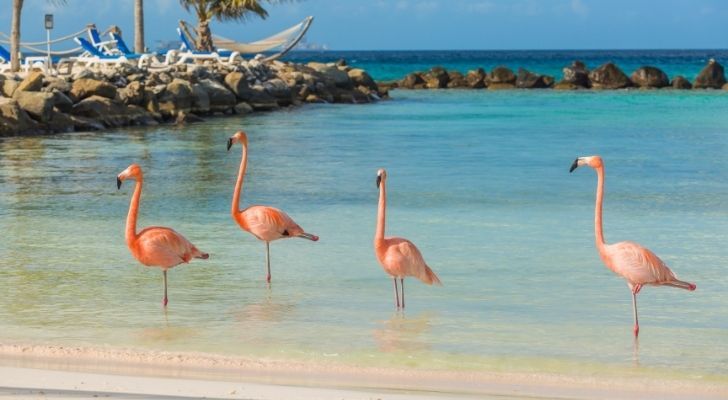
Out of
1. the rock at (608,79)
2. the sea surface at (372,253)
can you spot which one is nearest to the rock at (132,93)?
the sea surface at (372,253)

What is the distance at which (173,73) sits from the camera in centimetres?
3522

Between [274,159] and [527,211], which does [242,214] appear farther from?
[274,159]

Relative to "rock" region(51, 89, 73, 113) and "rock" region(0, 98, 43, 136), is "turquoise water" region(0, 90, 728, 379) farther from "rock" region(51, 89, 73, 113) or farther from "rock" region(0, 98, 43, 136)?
"rock" region(51, 89, 73, 113)

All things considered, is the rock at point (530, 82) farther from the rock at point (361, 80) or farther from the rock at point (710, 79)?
the rock at point (361, 80)

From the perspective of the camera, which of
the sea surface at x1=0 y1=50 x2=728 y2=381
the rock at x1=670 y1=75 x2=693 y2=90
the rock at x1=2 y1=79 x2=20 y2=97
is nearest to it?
the sea surface at x1=0 y1=50 x2=728 y2=381

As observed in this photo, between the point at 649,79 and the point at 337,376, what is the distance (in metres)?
53.8

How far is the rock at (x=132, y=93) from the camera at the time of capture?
31.6 metres

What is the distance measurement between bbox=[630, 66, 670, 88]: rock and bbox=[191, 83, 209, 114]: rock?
2942 centimetres

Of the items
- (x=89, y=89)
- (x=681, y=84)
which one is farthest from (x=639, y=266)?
(x=681, y=84)

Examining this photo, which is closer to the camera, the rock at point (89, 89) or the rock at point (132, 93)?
the rock at point (89, 89)

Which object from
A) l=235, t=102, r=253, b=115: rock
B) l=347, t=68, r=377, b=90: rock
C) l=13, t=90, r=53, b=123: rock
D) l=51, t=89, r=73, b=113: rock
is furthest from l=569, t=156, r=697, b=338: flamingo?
l=347, t=68, r=377, b=90: rock

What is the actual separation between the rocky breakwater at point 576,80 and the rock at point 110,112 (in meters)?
29.3

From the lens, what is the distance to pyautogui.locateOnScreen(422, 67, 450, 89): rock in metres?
60.3

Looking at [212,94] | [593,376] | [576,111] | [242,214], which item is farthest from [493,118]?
[593,376]
